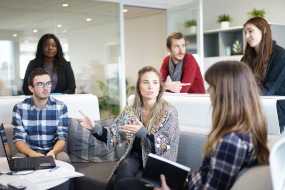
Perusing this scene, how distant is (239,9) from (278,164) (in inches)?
212

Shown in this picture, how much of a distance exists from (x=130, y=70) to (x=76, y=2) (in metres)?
3.42

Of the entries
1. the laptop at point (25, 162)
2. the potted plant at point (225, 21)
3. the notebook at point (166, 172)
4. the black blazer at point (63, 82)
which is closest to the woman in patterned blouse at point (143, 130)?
the laptop at point (25, 162)

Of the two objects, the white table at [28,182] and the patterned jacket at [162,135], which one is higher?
the patterned jacket at [162,135]

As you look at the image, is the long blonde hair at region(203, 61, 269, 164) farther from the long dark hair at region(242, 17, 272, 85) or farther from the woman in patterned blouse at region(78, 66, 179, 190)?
the long dark hair at region(242, 17, 272, 85)

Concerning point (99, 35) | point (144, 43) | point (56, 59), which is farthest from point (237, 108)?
point (144, 43)

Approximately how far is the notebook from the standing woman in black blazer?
2311 millimetres

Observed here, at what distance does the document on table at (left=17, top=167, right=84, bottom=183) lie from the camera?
5.61 feet

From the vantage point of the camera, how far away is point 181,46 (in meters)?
2.92

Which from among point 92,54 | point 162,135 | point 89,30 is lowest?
point 162,135

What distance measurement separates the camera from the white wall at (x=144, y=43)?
23.7 feet

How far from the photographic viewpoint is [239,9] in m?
5.99

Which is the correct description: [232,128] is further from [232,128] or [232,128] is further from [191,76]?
[191,76]

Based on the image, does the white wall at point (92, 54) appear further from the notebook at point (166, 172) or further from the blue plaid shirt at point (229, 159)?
the blue plaid shirt at point (229, 159)

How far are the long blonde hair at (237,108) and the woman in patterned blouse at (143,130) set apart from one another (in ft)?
2.58
